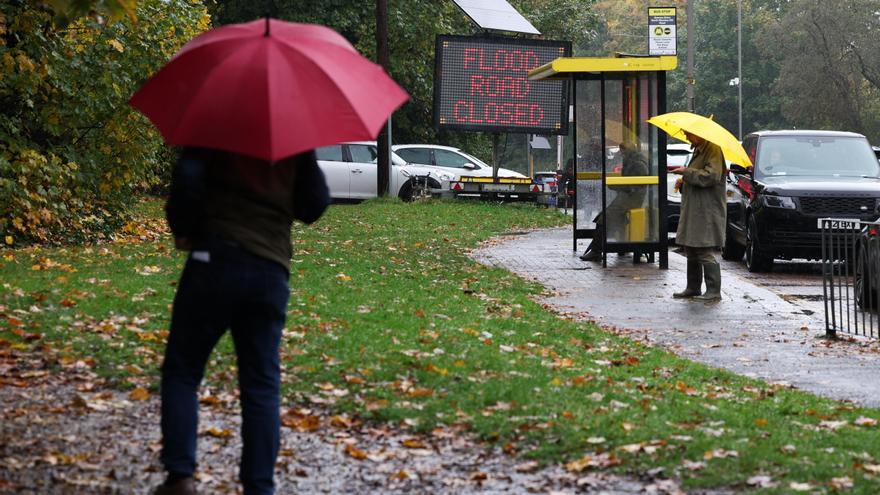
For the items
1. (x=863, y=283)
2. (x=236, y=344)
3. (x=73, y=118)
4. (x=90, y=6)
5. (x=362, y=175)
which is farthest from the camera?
(x=362, y=175)

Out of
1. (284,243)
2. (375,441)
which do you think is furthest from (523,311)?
(284,243)

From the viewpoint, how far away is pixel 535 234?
24547 millimetres

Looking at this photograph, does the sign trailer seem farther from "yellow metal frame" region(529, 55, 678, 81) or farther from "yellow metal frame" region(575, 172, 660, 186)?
"yellow metal frame" region(575, 172, 660, 186)

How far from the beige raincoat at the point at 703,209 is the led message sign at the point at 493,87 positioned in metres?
15.6

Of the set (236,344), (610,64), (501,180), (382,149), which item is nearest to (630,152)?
(610,64)

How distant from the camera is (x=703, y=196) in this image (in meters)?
14.1

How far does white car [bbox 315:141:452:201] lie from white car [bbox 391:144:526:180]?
0.53 meters

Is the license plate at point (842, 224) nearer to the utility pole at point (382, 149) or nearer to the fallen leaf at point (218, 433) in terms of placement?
the fallen leaf at point (218, 433)

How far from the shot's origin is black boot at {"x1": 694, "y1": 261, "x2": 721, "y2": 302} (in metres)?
14.3

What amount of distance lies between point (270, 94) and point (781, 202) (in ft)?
48.2

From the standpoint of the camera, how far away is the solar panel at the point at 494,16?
33.5 meters

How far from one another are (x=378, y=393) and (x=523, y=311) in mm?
4542

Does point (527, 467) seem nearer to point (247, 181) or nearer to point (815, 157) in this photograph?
point (247, 181)

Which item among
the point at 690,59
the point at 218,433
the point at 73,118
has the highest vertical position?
the point at 690,59
